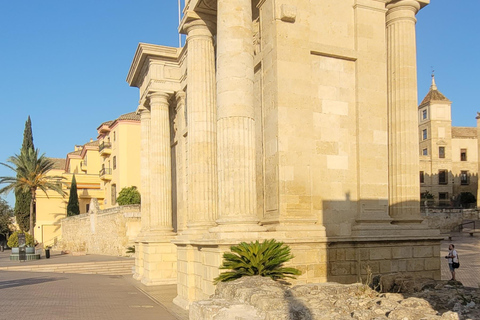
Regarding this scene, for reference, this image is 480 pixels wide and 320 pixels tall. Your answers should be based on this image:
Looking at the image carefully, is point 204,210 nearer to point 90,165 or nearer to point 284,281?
point 284,281

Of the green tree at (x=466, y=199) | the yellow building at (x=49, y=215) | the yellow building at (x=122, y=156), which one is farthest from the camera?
the green tree at (x=466, y=199)

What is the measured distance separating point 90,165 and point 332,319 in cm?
6080

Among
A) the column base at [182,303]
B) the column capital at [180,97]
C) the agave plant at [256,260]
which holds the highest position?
the column capital at [180,97]

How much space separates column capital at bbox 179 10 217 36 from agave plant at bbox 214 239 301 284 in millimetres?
7122

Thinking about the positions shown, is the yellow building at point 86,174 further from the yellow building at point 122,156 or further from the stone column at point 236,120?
the stone column at point 236,120

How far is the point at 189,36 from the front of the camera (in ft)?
48.8

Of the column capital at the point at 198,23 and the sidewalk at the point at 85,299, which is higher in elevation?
the column capital at the point at 198,23

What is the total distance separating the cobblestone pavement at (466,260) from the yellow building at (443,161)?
24355 millimetres

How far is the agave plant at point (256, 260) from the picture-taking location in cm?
1032

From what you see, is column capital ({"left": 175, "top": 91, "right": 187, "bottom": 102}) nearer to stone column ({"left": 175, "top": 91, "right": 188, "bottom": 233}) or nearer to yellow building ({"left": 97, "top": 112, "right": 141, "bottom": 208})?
stone column ({"left": 175, "top": 91, "right": 188, "bottom": 233})

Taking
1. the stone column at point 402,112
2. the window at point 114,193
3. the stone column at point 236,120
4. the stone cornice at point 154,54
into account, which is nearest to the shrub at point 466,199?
the window at point 114,193

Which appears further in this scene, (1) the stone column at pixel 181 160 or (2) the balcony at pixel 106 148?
(2) the balcony at pixel 106 148

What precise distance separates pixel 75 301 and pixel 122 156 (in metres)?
36.1

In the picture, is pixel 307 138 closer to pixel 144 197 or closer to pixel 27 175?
pixel 144 197
